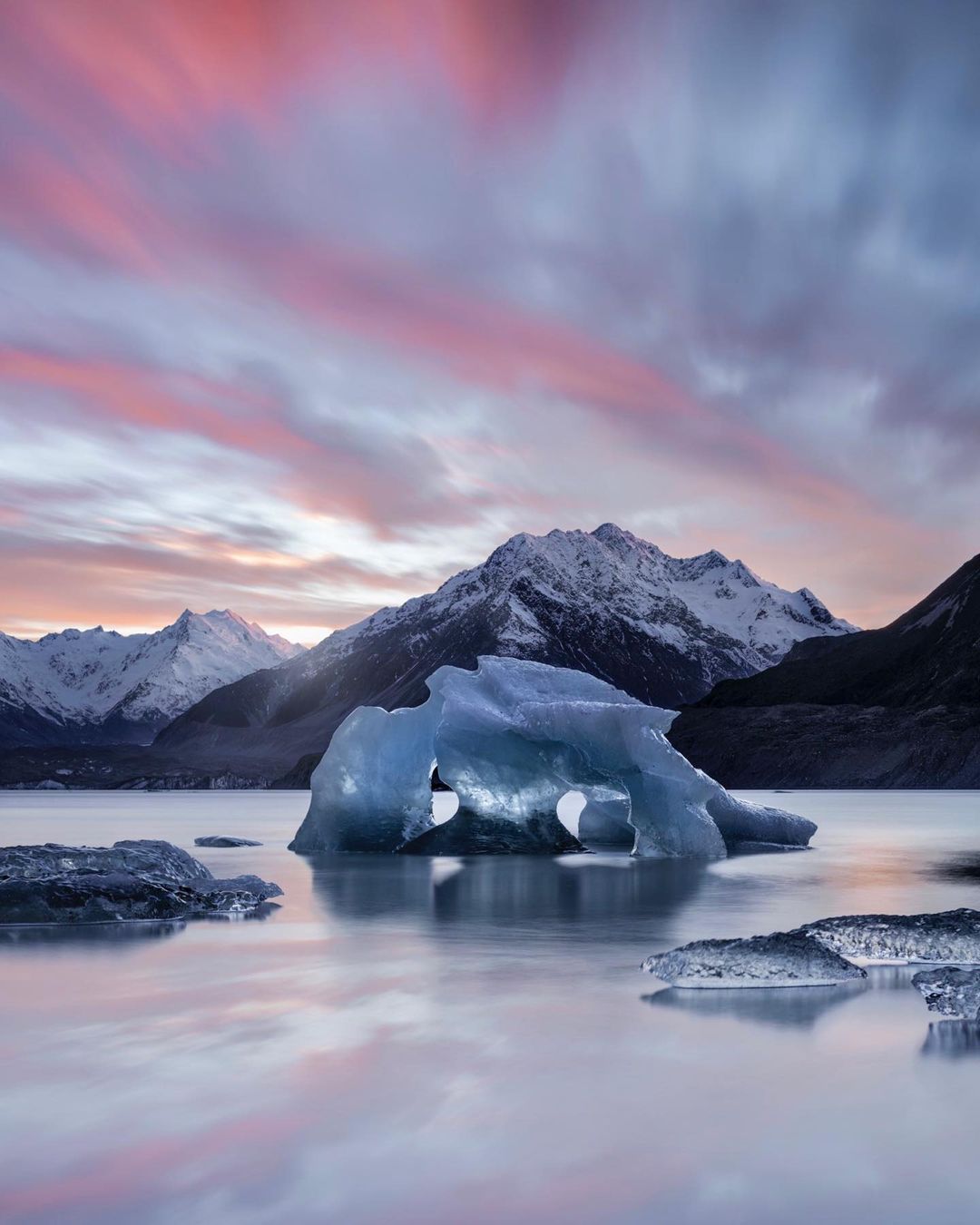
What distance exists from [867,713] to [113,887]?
134979mm

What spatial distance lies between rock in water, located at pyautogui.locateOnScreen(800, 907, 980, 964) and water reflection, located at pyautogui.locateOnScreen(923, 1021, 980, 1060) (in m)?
2.84

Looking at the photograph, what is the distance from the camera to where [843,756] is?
13312cm

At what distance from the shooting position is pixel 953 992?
9.28m

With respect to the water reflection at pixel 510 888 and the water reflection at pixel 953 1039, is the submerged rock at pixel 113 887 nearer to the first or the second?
the water reflection at pixel 510 888

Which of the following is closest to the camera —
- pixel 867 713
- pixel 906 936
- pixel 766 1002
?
pixel 766 1002

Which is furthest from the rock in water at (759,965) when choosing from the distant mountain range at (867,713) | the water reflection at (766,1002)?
the distant mountain range at (867,713)

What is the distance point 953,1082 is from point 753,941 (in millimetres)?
3655

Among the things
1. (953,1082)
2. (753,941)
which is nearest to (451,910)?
(753,941)

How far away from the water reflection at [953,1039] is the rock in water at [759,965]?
1649mm

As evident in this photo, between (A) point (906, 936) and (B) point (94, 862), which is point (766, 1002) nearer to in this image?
(A) point (906, 936)

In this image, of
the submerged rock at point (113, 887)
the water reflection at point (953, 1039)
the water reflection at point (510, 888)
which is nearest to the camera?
the water reflection at point (953, 1039)

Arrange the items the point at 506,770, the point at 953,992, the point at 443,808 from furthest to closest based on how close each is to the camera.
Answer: the point at 443,808, the point at 506,770, the point at 953,992

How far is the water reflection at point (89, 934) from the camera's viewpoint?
531 inches

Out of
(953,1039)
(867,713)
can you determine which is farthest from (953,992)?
(867,713)
